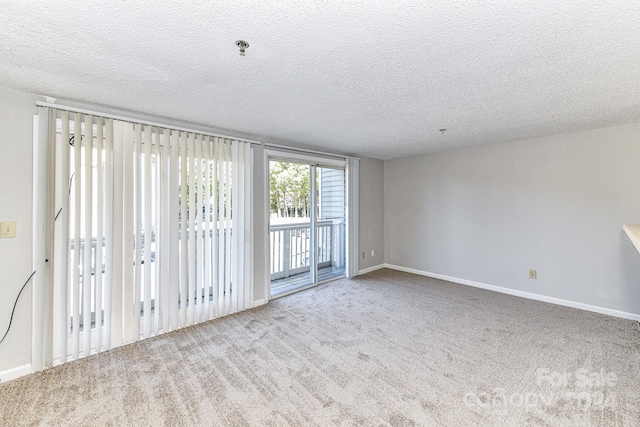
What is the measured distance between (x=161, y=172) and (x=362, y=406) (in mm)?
2634

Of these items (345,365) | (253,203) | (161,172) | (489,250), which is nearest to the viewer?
(345,365)

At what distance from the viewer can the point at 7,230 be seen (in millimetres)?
2064

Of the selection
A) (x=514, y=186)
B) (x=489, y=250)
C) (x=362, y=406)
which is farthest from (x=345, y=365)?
(x=514, y=186)

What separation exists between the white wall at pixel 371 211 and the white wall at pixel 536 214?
487 mm

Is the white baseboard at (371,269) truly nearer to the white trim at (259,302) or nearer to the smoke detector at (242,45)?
the white trim at (259,302)

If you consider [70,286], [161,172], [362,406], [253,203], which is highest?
[161,172]

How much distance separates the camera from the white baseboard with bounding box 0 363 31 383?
6.66 feet

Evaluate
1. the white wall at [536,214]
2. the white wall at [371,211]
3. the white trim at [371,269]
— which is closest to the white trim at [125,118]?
the white wall at [371,211]

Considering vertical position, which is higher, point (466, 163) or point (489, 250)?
point (466, 163)

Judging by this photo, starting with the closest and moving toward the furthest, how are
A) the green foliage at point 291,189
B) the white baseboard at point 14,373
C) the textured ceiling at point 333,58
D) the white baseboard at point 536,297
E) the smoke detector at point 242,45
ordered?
the textured ceiling at point 333,58 < the smoke detector at point 242,45 < the white baseboard at point 14,373 < the white baseboard at point 536,297 < the green foliage at point 291,189

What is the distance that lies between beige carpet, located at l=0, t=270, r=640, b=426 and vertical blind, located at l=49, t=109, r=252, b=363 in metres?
0.28

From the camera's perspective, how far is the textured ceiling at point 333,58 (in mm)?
1235

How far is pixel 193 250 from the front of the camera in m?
2.94

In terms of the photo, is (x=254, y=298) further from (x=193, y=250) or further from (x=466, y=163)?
(x=466, y=163)
